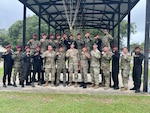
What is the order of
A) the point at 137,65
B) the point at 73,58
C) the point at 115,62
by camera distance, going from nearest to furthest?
1. the point at 137,65
2. the point at 115,62
3. the point at 73,58

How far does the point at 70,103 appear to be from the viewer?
6.08 metres

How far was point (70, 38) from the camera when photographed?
29.7ft

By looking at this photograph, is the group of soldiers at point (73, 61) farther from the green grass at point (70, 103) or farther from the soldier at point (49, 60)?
the green grass at point (70, 103)

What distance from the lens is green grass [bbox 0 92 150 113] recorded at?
5484 millimetres

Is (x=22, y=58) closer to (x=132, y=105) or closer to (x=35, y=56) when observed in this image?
(x=35, y=56)

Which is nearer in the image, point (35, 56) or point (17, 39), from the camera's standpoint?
point (35, 56)

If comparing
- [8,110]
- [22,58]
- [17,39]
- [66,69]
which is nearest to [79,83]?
[66,69]

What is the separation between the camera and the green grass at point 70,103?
18.0ft

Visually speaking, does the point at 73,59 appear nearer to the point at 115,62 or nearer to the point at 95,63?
the point at 95,63

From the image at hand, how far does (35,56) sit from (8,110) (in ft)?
11.5

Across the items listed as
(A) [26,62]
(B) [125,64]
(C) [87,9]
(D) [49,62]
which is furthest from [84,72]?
(C) [87,9]

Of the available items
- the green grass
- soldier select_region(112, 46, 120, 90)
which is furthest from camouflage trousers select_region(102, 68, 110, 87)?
the green grass

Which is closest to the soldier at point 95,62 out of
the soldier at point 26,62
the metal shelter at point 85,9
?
the soldier at point 26,62

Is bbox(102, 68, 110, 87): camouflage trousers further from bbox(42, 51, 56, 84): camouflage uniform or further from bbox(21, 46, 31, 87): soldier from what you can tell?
bbox(21, 46, 31, 87): soldier
